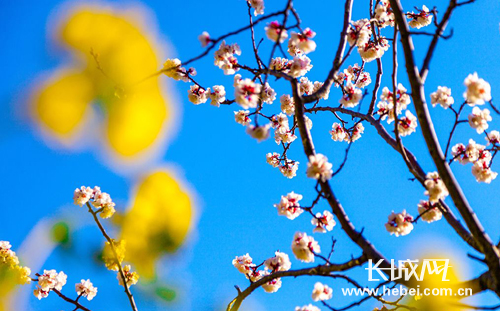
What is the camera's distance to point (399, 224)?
306 centimetres

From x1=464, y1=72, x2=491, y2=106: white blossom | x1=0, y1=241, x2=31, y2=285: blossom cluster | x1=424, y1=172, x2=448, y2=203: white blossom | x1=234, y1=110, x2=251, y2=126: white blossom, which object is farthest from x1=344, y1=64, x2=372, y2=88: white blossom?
x1=0, y1=241, x2=31, y2=285: blossom cluster

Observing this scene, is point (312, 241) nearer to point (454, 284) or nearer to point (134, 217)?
point (454, 284)

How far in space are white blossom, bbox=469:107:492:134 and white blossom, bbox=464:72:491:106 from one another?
0.55m

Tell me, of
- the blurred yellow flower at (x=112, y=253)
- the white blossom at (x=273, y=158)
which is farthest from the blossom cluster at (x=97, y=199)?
the white blossom at (x=273, y=158)

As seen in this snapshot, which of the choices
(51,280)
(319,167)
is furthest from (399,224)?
(51,280)

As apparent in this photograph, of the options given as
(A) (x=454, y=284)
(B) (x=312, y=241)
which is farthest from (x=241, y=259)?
(A) (x=454, y=284)

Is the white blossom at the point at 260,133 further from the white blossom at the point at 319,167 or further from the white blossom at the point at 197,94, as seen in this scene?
the white blossom at the point at 197,94

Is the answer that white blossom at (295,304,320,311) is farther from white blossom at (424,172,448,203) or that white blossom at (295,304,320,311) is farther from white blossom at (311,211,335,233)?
Answer: white blossom at (424,172,448,203)

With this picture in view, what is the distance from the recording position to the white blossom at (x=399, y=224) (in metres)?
3.05

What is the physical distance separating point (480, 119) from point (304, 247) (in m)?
1.83

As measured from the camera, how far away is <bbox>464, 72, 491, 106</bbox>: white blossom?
9.18ft

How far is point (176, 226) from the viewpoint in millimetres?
4363

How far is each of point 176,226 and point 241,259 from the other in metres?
0.80

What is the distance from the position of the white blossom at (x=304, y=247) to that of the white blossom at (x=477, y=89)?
1.54 m
